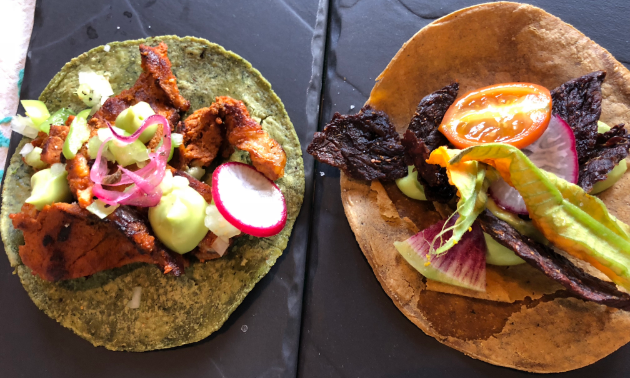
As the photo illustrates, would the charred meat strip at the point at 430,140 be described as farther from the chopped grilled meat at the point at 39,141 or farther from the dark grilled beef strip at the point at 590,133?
the chopped grilled meat at the point at 39,141

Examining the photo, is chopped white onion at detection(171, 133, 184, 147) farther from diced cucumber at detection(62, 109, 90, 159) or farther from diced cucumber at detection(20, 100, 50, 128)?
diced cucumber at detection(20, 100, 50, 128)

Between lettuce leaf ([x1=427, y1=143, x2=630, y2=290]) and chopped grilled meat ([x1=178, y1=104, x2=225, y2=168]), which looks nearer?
lettuce leaf ([x1=427, y1=143, x2=630, y2=290])

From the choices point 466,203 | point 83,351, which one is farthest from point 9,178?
point 466,203

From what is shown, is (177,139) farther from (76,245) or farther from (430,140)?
(430,140)

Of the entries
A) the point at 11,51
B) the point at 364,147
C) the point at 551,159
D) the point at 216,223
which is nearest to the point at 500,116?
the point at 551,159

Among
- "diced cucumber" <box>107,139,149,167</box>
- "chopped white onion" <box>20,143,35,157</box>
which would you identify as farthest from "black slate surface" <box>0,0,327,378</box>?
"diced cucumber" <box>107,139,149,167</box>
